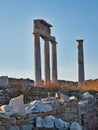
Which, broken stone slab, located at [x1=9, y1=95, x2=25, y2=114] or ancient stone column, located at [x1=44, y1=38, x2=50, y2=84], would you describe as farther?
ancient stone column, located at [x1=44, y1=38, x2=50, y2=84]

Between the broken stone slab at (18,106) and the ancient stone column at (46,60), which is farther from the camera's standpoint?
the ancient stone column at (46,60)

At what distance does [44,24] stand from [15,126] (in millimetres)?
20305

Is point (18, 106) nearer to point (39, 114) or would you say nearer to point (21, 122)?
point (21, 122)

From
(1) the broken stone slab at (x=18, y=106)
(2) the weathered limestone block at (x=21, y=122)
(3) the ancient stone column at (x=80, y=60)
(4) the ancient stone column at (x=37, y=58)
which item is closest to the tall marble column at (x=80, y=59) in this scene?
(3) the ancient stone column at (x=80, y=60)

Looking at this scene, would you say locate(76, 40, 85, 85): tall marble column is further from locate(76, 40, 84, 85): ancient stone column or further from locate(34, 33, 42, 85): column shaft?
locate(34, 33, 42, 85): column shaft

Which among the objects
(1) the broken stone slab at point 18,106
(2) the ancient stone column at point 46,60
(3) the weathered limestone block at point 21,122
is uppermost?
(2) the ancient stone column at point 46,60

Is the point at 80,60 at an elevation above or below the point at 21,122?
above

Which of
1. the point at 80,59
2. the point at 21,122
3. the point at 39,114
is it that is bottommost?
the point at 21,122

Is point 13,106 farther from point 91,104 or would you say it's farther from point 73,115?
point 91,104

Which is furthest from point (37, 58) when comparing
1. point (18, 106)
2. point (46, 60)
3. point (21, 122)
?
point (21, 122)

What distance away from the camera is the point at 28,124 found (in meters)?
9.12

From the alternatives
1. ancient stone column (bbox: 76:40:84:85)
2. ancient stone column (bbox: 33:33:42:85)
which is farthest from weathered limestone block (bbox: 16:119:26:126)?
ancient stone column (bbox: 76:40:84:85)

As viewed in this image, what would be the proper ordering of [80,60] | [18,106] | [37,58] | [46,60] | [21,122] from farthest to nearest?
[80,60], [46,60], [37,58], [18,106], [21,122]

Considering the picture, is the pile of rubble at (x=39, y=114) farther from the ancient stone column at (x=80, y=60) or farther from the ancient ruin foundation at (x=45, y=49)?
the ancient stone column at (x=80, y=60)
